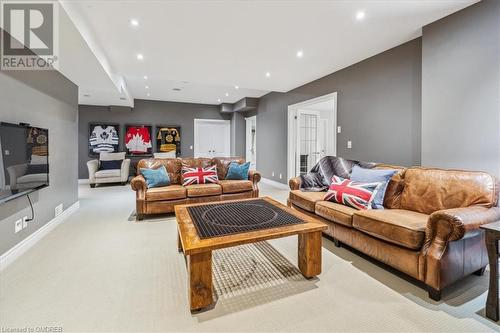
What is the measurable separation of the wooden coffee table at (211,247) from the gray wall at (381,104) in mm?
2096

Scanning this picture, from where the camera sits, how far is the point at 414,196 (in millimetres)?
2404

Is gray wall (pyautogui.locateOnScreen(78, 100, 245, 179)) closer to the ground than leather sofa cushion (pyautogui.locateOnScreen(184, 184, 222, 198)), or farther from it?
farther from it

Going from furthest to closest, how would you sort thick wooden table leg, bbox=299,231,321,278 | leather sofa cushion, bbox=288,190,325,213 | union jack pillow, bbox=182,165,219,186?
union jack pillow, bbox=182,165,219,186, leather sofa cushion, bbox=288,190,325,213, thick wooden table leg, bbox=299,231,321,278

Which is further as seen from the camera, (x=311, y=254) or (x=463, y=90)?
(x=463, y=90)

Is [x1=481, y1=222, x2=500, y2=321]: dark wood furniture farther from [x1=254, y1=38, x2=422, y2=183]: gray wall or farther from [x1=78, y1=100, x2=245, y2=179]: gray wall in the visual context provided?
[x1=78, y1=100, x2=245, y2=179]: gray wall

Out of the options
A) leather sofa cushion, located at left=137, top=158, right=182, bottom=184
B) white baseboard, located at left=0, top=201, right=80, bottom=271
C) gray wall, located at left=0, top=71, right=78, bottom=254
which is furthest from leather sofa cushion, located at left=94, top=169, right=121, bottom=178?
leather sofa cushion, located at left=137, top=158, right=182, bottom=184

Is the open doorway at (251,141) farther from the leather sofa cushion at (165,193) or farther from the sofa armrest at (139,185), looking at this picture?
the sofa armrest at (139,185)

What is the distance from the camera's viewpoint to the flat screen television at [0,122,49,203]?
2039mm

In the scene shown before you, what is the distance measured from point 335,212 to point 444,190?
3.21 ft

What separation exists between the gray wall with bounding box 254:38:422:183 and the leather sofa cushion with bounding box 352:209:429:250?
4.24ft

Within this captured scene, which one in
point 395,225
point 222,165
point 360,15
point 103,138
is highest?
point 360,15

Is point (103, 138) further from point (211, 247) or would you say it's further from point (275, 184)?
point (211, 247)

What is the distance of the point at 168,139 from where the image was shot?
7.88 metres

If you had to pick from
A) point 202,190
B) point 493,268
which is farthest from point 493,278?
point 202,190
